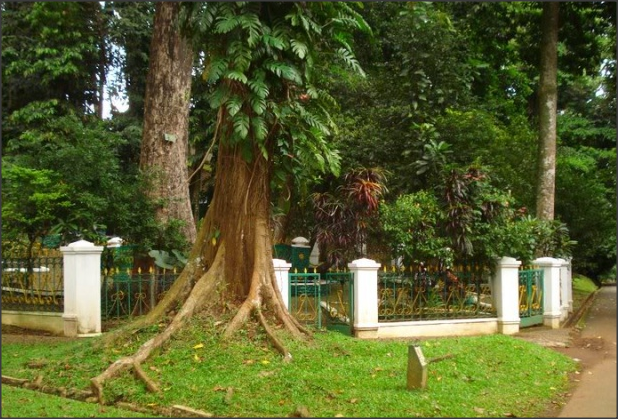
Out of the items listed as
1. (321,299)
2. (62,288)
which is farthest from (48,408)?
(321,299)

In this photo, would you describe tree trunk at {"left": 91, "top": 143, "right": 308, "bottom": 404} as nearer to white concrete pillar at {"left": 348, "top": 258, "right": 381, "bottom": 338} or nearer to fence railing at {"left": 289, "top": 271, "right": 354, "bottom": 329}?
fence railing at {"left": 289, "top": 271, "right": 354, "bottom": 329}

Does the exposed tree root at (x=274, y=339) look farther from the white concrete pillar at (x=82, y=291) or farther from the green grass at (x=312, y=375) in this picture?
the white concrete pillar at (x=82, y=291)

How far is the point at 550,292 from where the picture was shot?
14.3 m

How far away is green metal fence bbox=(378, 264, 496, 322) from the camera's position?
12.2 metres

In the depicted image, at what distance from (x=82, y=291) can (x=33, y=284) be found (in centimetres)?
173

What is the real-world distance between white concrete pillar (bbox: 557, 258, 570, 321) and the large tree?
8018 millimetres

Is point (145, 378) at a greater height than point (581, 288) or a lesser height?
greater

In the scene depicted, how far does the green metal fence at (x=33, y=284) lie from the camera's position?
1226cm

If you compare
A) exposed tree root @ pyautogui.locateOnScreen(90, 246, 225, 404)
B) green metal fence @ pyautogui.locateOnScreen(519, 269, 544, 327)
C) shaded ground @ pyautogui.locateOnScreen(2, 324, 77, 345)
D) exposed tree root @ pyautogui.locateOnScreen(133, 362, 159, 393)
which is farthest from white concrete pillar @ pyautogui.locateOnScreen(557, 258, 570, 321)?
shaded ground @ pyautogui.locateOnScreen(2, 324, 77, 345)

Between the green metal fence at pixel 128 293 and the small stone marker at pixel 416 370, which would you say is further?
the green metal fence at pixel 128 293

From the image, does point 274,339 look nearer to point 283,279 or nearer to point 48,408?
point 283,279

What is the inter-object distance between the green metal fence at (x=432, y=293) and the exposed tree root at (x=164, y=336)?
3443mm

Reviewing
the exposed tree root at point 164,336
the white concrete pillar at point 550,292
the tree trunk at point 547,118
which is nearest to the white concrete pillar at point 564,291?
the white concrete pillar at point 550,292

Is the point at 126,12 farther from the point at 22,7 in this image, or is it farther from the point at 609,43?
the point at 609,43
